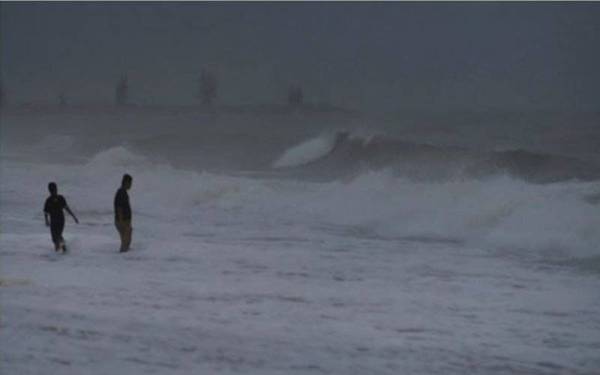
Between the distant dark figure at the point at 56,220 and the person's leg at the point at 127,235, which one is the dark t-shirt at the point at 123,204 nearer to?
the person's leg at the point at 127,235

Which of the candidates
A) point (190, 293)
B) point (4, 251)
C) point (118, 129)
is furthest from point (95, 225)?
point (118, 129)

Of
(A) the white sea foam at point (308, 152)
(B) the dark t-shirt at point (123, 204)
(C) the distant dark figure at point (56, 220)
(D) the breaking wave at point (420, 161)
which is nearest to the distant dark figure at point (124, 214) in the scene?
(B) the dark t-shirt at point (123, 204)

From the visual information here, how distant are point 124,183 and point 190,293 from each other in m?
4.01

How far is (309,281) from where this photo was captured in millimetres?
11547

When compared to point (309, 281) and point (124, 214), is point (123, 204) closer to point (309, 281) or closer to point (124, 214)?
point (124, 214)

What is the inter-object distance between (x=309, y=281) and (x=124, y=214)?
402 cm

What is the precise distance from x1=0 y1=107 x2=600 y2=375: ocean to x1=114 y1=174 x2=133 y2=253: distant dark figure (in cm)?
44

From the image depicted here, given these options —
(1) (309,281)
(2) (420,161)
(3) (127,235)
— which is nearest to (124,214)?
(3) (127,235)

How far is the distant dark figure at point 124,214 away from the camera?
13961 millimetres

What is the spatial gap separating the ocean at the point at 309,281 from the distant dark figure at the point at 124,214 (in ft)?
1.45

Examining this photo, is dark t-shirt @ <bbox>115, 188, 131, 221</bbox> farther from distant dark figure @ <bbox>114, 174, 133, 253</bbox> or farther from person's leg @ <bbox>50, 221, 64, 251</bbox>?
person's leg @ <bbox>50, 221, 64, 251</bbox>

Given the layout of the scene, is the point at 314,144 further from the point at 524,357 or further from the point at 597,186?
the point at 524,357

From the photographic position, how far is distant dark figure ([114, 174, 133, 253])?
13961 millimetres

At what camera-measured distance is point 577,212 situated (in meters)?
17.7
